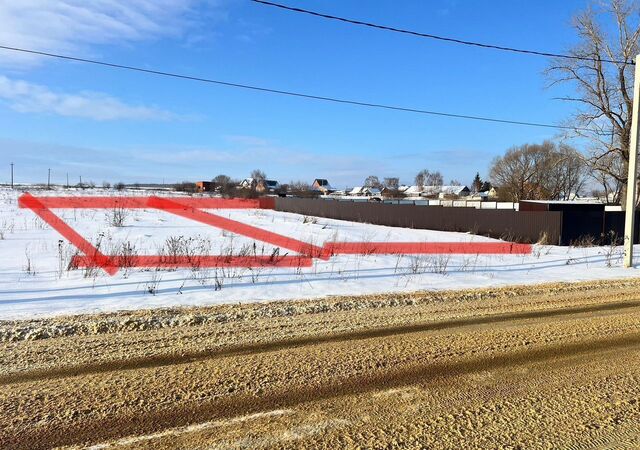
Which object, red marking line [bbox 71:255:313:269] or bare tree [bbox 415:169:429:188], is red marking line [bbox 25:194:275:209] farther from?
bare tree [bbox 415:169:429:188]

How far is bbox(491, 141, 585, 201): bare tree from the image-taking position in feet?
286

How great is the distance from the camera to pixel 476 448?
3.29 m

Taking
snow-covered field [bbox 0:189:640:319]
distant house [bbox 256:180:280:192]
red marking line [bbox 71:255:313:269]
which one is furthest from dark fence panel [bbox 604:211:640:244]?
distant house [bbox 256:180:280:192]

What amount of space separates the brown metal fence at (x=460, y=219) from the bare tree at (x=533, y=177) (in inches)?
2200

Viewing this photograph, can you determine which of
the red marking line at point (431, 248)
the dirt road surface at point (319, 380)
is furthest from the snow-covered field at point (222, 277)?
the red marking line at point (431, 248)

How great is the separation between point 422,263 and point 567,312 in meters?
6.29

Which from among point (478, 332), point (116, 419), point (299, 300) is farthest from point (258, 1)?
point (116, 419)

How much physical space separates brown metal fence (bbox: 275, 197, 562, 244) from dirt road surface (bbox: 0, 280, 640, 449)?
16.7m

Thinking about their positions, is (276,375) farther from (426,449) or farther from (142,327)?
(142,327)

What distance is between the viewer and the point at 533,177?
9062 cm

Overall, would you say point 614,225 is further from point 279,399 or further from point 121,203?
point 121,203

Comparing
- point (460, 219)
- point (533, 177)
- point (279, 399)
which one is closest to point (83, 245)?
point (279, 399)

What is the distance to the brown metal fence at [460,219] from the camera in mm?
22953

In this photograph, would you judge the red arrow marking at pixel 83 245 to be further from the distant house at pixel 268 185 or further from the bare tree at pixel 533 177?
the distant house at pixel 268 185
